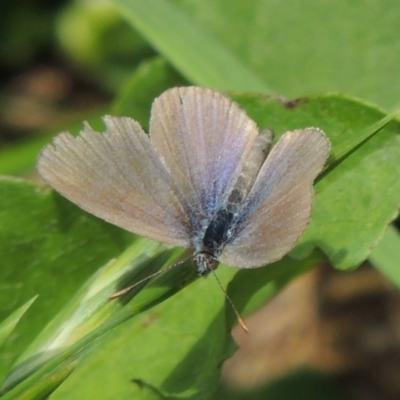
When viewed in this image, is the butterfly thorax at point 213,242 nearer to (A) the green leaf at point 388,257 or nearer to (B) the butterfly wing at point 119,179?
(B) the butterfly wing at point 119,179

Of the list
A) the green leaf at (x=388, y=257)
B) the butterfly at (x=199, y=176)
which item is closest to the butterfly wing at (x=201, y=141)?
the butterfly at (x=199, y=176)

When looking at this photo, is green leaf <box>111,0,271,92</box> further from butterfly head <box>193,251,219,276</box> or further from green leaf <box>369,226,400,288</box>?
butterfly head <box>193,251,219,276</box>

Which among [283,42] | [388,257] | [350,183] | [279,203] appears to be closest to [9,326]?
[279,203]

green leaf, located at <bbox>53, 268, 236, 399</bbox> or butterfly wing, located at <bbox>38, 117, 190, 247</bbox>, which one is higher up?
butterfly wing, located at <bbox>38, 117, 190, 247</bbox>

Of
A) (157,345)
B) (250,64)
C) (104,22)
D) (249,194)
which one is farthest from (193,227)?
(104,22)

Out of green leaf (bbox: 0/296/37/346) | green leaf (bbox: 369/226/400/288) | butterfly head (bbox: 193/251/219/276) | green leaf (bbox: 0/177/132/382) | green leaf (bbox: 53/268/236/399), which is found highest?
green leaf (bbox: 0/177/132/382)

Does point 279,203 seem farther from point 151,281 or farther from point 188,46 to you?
point 188,46

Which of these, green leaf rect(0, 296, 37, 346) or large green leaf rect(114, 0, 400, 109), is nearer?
green leaf rect(0, 296, 37, 346)

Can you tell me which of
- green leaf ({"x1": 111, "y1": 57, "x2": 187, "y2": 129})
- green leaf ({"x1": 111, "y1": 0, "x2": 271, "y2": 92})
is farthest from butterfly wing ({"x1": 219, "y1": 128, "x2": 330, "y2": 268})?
green leaf ({"x1": 111, "y1": 57, "x2": 187, "y2": 129})
